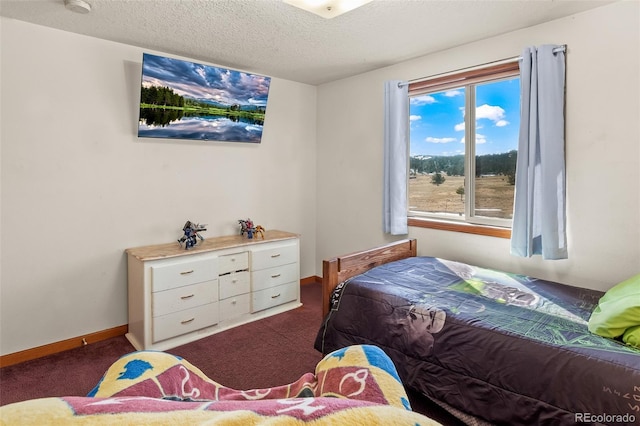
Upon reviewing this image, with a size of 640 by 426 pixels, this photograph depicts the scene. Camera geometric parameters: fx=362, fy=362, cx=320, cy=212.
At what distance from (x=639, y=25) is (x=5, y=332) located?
4690 mm

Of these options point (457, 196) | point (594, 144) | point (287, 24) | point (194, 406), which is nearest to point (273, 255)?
point (457, 196)

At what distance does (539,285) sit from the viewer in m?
2.40

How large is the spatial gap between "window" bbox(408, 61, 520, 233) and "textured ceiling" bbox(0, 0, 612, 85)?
1.17 feet

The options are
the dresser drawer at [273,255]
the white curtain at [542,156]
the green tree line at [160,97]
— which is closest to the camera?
the white curtain at [542,156]

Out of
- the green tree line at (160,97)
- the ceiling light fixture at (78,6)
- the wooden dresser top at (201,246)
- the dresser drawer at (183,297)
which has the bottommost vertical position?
the dresser drawer at (183,297)

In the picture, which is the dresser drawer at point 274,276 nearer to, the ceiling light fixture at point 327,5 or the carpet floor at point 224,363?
the carpet floor at point 224,363

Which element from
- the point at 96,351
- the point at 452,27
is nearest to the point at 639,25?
the point at 452,27

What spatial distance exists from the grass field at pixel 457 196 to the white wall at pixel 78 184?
1.97m

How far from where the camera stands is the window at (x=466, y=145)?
297cm

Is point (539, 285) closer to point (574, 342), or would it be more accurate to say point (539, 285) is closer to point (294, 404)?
point (574, 342)

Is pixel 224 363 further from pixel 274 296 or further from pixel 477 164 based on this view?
pixel 477 164

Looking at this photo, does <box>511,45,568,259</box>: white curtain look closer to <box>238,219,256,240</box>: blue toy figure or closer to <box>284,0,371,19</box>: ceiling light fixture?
<box>284,0,371,19</box>: ceiling light fixture

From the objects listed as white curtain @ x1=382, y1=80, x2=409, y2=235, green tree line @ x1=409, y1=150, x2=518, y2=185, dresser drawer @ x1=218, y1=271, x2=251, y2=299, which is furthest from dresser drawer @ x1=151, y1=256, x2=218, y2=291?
green tree line @ x1=409, y1=150, x2=518, y2=185

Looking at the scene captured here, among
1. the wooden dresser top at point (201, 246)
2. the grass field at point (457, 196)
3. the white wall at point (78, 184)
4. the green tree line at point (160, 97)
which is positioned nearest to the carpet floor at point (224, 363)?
the white wall at point (78, 184)
